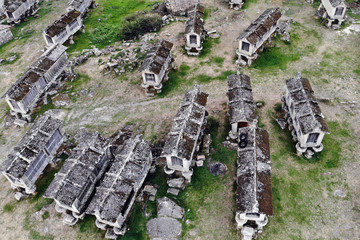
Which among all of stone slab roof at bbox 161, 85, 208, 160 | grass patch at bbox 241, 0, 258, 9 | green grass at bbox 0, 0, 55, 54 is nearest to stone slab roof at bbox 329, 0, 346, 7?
grass patch at bbox 241, 0, 258, 9

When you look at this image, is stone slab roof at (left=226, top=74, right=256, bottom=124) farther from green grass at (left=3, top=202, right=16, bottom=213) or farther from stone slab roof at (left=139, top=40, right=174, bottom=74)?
green grass at (left=3, top=202, right=16, bottom=213)

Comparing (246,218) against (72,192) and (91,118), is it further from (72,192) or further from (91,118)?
(91,118)

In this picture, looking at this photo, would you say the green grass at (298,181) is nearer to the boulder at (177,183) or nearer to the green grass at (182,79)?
the boulder at (177,183)

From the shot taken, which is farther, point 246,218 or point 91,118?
point 91,118

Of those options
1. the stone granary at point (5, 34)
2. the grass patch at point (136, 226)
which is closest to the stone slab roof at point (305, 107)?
the grass patch at point (136, 226)

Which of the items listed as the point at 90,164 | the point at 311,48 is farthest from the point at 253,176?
the point at 311,48

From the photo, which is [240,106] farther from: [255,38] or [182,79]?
[255,38]

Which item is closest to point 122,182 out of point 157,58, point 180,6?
point 157,58
